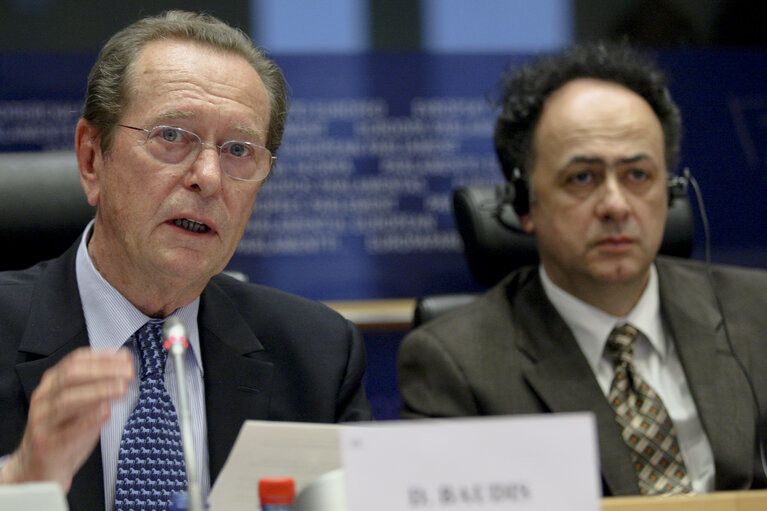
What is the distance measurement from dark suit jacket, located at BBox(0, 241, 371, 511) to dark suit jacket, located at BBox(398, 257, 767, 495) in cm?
17

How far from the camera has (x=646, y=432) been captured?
1694 millimetres

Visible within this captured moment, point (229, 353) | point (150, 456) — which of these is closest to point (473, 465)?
point (150, 456)

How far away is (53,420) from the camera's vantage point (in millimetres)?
1003

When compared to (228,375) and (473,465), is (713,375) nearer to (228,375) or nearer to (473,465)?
(228,375)

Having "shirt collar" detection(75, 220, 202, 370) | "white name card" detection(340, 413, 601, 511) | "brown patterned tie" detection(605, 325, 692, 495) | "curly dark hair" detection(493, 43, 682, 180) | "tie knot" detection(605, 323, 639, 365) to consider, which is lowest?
"brown patterned tie" detection(605, 325, 692, 495)

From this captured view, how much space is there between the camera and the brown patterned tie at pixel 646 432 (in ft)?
5.46

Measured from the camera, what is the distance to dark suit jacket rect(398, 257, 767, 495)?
5.53 ft

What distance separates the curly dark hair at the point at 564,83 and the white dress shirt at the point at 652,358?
0.31 meters

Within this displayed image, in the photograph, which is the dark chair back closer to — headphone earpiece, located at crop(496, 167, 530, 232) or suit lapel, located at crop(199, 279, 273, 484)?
suit lapel, located at crop(199, 279, 273, 484)

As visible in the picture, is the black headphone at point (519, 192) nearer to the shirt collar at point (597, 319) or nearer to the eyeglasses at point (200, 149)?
the shirt collar at point (597, 319)

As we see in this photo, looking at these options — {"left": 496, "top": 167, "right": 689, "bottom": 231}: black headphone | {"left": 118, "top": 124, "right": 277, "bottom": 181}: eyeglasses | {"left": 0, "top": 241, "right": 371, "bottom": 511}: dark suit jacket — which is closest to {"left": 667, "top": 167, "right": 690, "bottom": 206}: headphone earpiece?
{"left": 496, "top": 167, "right": 689, "bottom": 231}: black headphone

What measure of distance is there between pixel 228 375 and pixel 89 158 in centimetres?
48

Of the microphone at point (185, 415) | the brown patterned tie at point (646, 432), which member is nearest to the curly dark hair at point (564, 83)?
the brown patterned tie at point (646, 432)

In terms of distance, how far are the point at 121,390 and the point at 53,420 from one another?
0.10 meters
